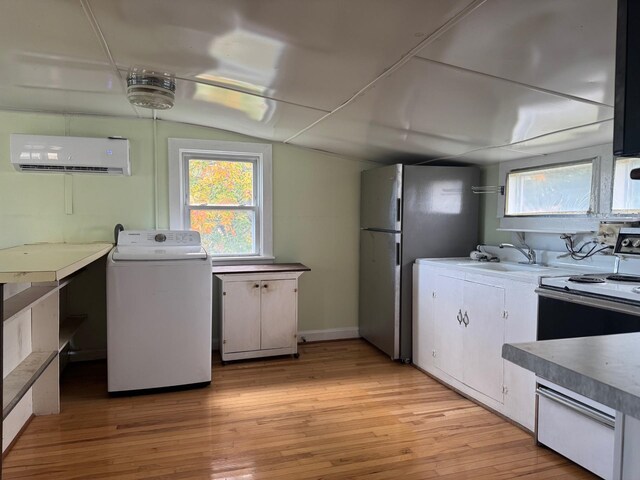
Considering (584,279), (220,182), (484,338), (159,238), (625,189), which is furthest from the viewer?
(220,182)

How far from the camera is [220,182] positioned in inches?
160

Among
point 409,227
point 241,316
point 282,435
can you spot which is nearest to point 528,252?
point 409,227

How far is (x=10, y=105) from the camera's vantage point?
11.1 ft

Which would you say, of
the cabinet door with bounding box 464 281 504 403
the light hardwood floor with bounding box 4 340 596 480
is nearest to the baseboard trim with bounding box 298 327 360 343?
the light hardwood floor with bounding box 4 340 596 480

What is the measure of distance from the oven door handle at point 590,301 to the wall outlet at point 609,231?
2.02 feet

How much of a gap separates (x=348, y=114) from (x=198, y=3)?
1409 millimetres

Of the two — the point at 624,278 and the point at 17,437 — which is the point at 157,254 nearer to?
the point at 17,437

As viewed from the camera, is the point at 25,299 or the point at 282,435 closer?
the point at 25,299

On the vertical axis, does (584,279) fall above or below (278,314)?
above

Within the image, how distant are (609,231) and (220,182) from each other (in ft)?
10.1

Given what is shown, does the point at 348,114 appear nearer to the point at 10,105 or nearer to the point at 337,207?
the point at 337,207

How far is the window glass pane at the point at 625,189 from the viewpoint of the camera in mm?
2525

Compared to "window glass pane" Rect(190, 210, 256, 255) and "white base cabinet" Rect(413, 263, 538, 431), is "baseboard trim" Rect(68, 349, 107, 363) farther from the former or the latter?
"white base cabinet" Rect(413, 263, 538, 431)

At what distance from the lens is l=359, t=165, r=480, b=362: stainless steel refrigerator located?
141 inches
